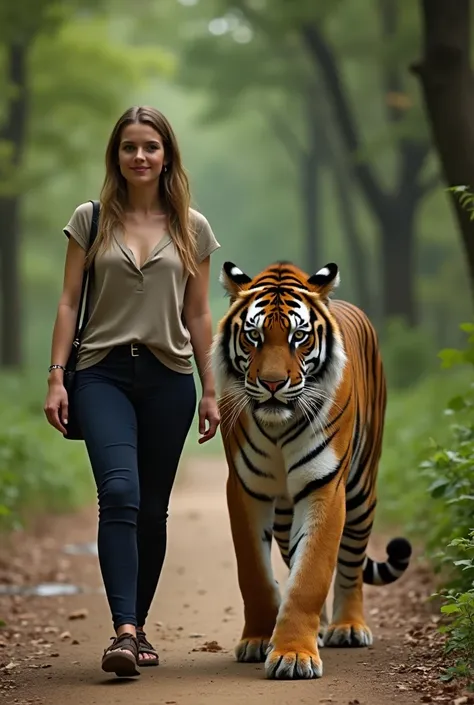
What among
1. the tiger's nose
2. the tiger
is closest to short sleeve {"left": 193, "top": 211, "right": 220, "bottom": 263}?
the tiger

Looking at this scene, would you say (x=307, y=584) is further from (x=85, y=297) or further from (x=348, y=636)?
(x=85, y=297)

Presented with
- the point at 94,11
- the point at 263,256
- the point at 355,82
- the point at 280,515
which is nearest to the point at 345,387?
the point at 280,515

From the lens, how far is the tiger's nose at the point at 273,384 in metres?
5.18

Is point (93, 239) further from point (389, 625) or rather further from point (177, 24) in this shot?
point (177, 24)

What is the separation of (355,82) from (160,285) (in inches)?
979

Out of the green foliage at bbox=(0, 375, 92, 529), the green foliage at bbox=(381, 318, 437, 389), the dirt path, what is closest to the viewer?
the dirt path

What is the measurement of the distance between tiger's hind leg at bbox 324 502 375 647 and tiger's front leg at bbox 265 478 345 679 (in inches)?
34.3

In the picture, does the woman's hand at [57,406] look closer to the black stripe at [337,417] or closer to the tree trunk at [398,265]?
the black stripe at [337,417]

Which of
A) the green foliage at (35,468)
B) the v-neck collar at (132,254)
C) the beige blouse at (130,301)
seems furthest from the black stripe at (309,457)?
the green foliage at (35,468)

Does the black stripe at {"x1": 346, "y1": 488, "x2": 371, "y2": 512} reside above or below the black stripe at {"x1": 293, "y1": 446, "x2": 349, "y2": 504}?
above

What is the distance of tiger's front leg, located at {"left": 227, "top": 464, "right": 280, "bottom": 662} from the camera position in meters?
5.52

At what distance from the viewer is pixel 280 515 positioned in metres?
6.10

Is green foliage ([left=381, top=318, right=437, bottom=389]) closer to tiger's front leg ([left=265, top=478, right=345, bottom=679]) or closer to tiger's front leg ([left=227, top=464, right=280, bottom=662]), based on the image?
tiger's front leg ([left=227, top=464, right=280, bottom=662])

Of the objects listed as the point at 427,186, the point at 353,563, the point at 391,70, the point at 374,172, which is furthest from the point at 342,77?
the point at 353,563
